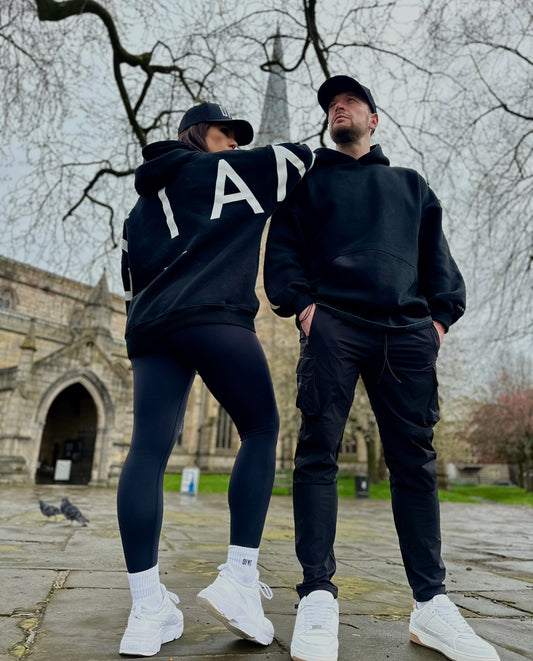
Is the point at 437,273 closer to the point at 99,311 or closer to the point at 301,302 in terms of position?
the point at 301,302

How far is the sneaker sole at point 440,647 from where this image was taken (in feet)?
5.43

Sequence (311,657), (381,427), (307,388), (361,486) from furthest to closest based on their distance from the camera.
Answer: (361,486) → (381,427) → (307,388) → (311,657)

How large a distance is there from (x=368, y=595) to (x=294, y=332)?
2050 centimetres

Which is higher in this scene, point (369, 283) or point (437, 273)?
point (437, 273)

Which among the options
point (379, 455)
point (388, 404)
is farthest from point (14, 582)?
point (379, 455)

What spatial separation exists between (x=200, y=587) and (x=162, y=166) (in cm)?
201

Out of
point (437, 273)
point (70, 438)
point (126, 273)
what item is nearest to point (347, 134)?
point (437, 273)

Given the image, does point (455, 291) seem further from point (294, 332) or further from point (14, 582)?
point (294, 332)

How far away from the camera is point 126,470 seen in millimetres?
1849

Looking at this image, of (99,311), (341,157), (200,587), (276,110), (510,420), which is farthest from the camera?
(510,420)

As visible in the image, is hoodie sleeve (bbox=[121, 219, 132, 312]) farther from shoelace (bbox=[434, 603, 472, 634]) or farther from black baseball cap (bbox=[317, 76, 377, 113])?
shoelace (bbox=[434, 603, 472, 634])

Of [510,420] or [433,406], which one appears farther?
[510,420]

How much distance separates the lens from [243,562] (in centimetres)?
182

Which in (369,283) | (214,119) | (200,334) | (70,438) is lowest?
(200,334)
